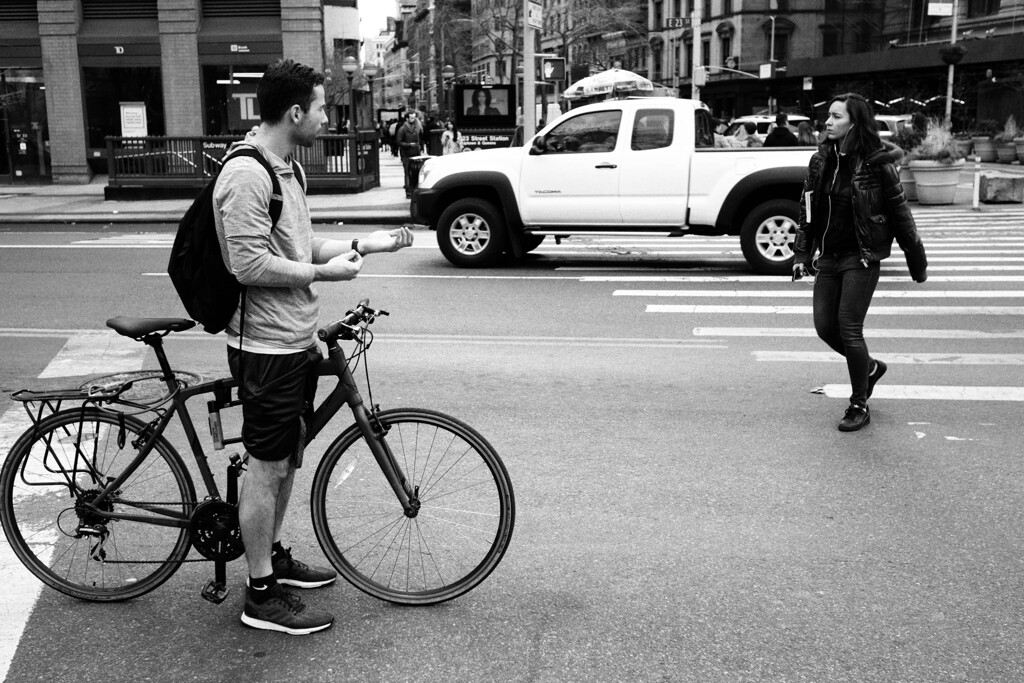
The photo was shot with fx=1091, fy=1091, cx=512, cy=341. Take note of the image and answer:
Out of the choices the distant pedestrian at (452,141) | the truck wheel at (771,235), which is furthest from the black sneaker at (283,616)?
the distant pedestrian at (452,141)

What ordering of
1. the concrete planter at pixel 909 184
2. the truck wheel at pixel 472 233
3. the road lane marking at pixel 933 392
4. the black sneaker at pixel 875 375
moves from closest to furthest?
the black sneaker at pixel 875 375 → the road lane marking at pixel 933 392 → the truck wheel at pixel 472 233 → the concrete planter at pixel 909 184

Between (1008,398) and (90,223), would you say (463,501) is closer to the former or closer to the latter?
(1008,398)

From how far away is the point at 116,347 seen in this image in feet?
29.1

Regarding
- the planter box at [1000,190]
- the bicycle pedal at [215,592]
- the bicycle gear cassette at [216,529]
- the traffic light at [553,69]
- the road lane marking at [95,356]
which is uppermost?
the traffic light at [553,69]

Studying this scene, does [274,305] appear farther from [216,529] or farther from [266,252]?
[216,529]

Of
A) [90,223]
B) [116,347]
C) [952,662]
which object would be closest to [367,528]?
[952,662]

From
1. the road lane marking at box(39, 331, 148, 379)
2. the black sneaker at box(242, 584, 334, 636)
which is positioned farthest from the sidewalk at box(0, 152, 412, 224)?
the black sneaker at box(242, 584, 334, 636)

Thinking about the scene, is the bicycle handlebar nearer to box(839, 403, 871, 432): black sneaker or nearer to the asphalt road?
the asphalt road

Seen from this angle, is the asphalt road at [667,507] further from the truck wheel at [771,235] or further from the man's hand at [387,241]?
the truck wheel at [771,235]

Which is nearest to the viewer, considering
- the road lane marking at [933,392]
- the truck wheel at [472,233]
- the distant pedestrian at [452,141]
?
the road lane marking at [933,392]

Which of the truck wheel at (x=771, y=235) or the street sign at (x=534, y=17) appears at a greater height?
the street sign at (x=534, y=17)

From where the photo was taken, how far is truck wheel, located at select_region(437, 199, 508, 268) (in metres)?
13.5

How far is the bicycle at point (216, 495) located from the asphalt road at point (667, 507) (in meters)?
0.14

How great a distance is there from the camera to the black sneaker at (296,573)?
4129 millimetres
